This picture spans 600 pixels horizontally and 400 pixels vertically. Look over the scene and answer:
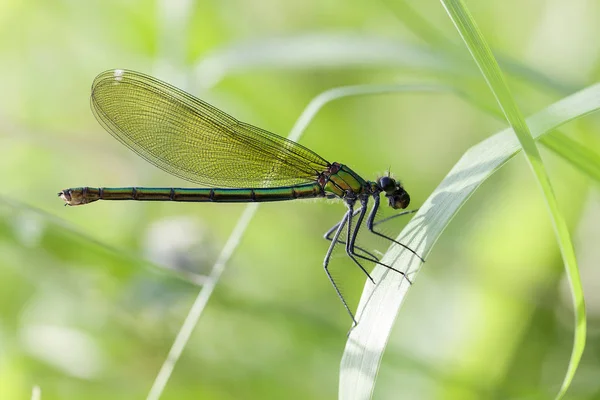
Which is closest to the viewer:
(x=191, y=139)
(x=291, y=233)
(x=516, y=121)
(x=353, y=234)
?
(x=516, y=121)

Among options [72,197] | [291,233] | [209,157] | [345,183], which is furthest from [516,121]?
[291,233]

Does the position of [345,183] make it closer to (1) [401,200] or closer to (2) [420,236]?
(1) [401,200]

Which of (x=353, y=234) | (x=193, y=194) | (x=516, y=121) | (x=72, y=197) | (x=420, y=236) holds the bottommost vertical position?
(x=420, y=236)

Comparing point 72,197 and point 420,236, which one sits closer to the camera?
point 420,236

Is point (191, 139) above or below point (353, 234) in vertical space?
above

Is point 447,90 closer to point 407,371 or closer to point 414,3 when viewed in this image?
point 407,371

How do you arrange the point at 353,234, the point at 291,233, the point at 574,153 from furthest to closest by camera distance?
the point at 291,233, the point at 353,234, the point at 574,153

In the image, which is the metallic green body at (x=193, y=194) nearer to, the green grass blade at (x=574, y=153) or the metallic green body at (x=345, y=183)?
the metallic green body at (x=345, y=183)
